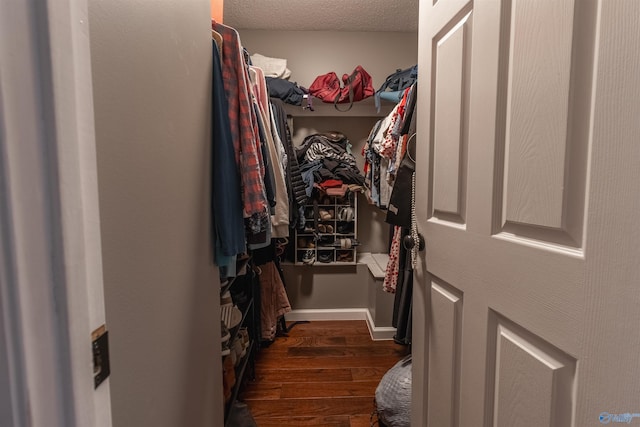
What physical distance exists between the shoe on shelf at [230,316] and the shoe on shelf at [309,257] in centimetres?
112

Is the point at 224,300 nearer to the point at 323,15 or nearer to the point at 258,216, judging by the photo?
the point at 258,216

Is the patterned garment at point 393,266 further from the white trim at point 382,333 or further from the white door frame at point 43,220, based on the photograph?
the white door frame at point 43,220

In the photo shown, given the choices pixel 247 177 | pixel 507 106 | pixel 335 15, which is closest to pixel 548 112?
pixel 507 106

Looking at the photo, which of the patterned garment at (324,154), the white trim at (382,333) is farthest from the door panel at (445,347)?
the patterned garment at (324,154)

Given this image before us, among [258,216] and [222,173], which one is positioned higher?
[222,173]

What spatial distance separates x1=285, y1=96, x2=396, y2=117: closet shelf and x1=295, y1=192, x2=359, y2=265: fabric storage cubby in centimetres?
72

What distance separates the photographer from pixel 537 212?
54 centimetres

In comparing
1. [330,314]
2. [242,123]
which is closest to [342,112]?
[242,123]

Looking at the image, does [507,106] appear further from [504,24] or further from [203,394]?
[203,394]

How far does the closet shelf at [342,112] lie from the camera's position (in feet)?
8.17

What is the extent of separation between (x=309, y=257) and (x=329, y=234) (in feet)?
0.87

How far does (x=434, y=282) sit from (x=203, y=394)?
2.73ft

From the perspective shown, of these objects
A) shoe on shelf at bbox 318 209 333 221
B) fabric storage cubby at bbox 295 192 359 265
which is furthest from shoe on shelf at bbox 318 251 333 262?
shoe on shelf at bbox 318 209 333 221

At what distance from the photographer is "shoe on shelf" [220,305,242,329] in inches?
49.7
